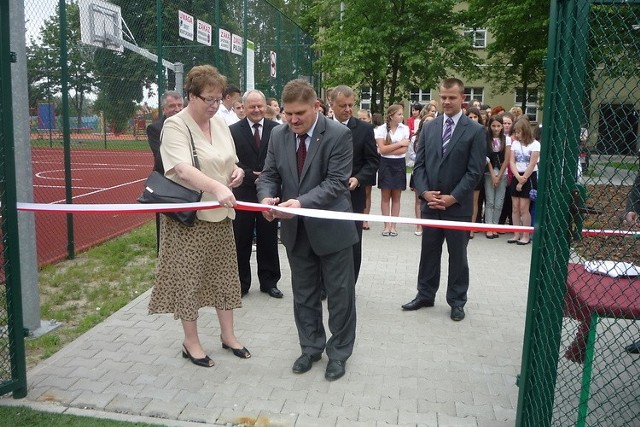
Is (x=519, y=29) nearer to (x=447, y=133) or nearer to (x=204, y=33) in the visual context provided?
(x=204, y=33)

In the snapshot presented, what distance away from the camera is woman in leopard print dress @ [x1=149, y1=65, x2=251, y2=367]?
389 cm

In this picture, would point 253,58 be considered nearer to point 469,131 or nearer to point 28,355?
point 469,131

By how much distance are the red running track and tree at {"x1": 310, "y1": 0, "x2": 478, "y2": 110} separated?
10.6m

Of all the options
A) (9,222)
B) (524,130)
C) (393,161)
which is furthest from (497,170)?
(9,222)

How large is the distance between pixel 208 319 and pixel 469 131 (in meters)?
2.75

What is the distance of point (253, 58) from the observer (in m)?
14.1

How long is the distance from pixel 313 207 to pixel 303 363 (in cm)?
113

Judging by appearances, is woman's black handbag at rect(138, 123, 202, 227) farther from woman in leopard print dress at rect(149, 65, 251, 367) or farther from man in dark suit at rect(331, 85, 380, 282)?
man in dark suit at rect(331, 85, 380, 282)

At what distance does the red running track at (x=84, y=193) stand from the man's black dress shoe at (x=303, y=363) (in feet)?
11.6

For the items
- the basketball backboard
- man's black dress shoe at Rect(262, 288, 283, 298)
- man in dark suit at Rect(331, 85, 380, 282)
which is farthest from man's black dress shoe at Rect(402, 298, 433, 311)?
the basketball backboard

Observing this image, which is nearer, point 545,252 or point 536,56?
point 545,252

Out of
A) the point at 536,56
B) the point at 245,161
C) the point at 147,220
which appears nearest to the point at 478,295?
the point at 245,161

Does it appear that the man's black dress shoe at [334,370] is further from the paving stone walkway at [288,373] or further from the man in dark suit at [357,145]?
the man in dark suit at [357,145]

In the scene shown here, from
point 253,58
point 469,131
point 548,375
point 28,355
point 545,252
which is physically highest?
point 253,58
